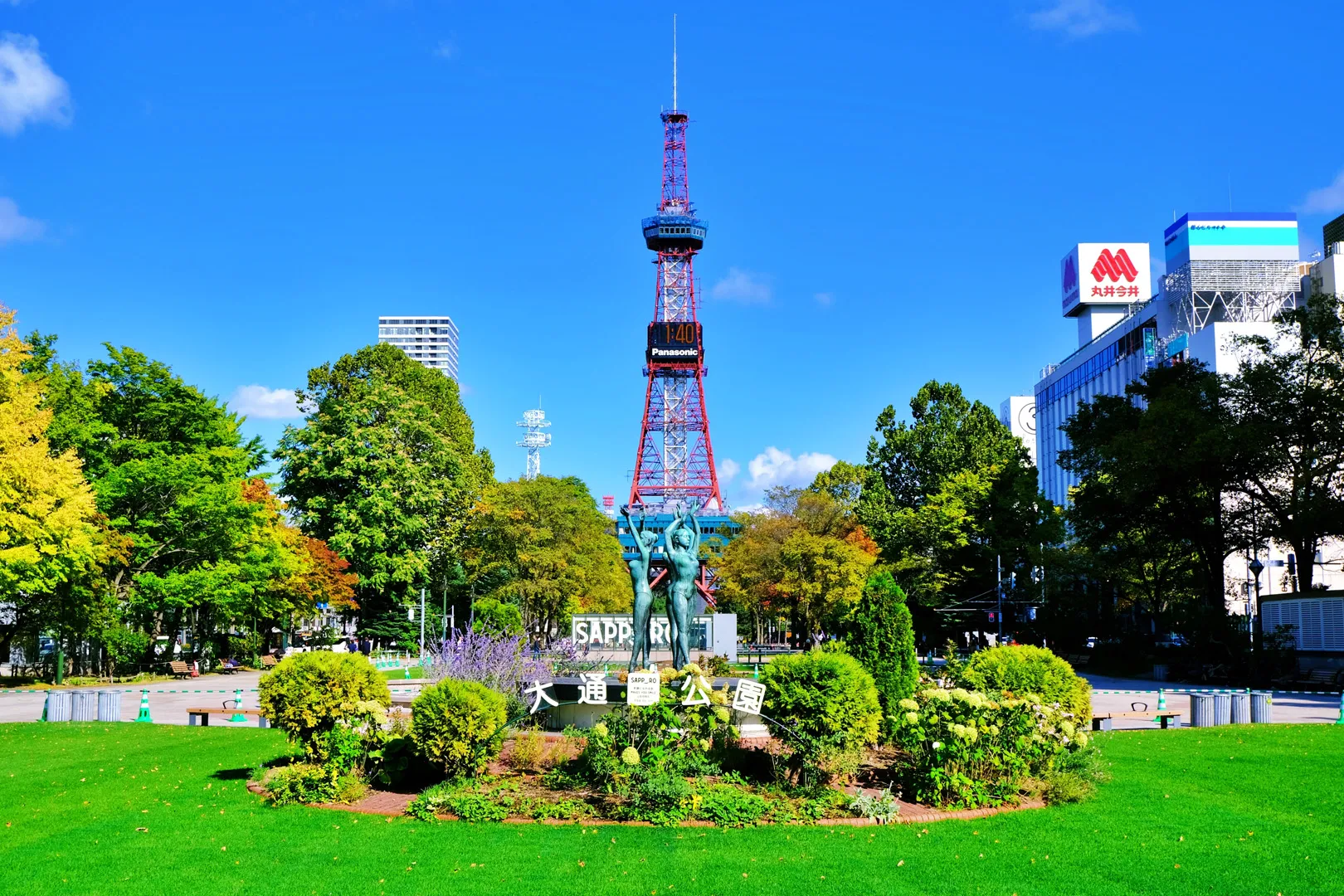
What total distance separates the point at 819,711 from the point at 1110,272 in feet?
310

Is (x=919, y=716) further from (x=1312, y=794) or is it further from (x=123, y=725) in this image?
(x=123, y=725)

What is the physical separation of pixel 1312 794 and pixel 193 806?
1339 cm

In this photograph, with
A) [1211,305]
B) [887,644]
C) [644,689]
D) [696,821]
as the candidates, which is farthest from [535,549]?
[1211,305]

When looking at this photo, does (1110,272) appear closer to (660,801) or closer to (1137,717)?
(1137,717)

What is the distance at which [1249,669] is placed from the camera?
3350 cm

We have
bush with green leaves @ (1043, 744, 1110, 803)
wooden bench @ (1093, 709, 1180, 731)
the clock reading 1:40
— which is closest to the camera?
bush with green leaves @ (1043, 744, 1110, 803)

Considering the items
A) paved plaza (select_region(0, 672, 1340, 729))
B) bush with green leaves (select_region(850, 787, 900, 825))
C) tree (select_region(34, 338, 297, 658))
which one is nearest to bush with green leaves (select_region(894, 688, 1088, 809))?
bush with green leaves (select_region(850, 787, 900, 825))

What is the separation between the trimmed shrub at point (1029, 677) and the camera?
14453 mm

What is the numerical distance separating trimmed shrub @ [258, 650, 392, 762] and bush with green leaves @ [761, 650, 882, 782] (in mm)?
4834

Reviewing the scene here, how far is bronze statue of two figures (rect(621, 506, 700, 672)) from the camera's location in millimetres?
19203

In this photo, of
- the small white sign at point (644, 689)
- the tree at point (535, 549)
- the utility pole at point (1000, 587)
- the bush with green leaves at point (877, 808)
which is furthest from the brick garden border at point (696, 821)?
the utility pole at point (1000, 587)

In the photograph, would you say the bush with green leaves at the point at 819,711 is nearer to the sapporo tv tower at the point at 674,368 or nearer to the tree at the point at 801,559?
the tree at the point at 801,559

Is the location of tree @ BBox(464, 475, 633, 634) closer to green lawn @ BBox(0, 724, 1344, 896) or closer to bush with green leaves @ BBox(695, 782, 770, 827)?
green lawn @ BBox(0, 724, 1344, 896)

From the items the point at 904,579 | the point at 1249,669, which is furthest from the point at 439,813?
the point at 904,579
